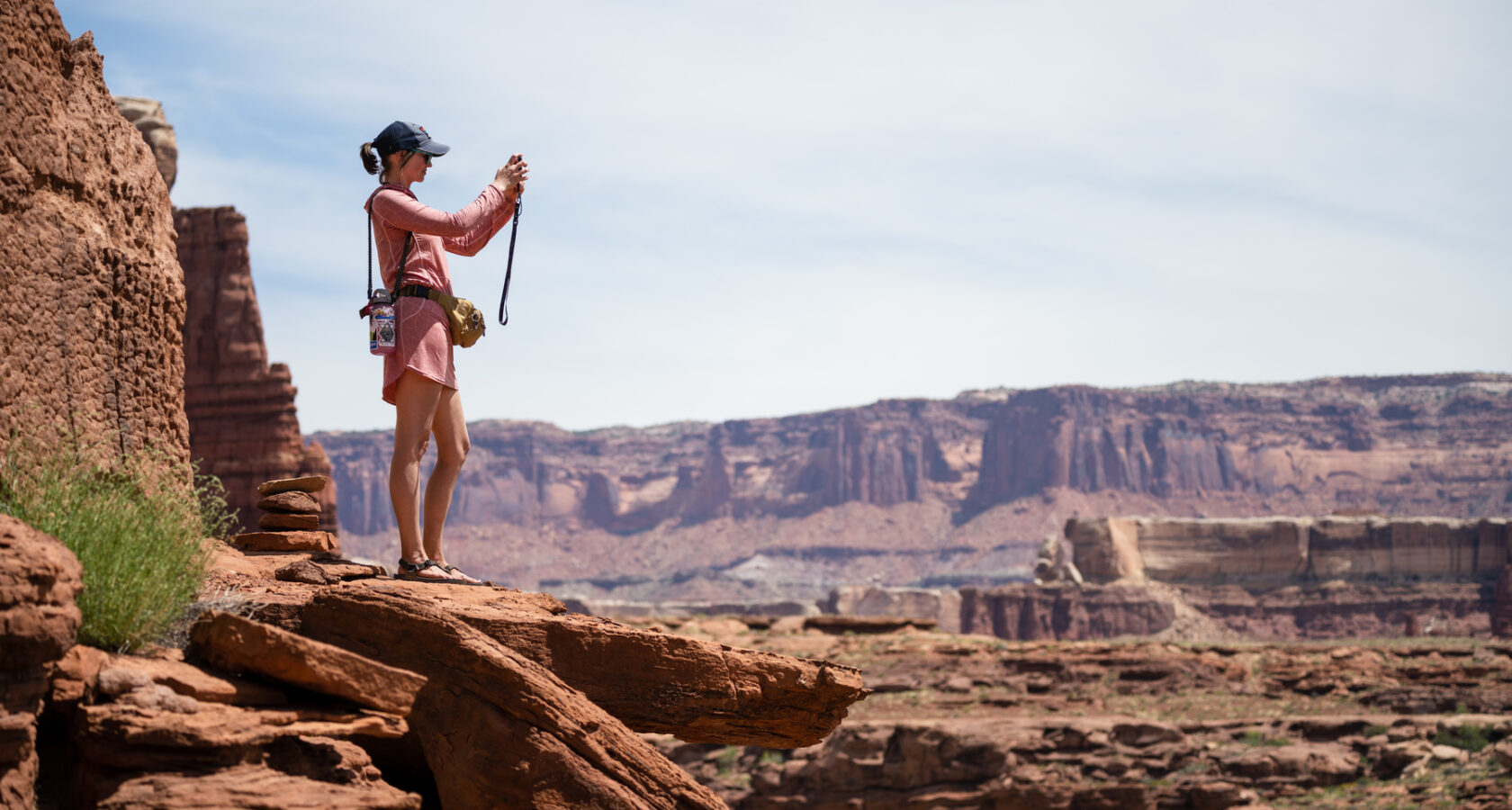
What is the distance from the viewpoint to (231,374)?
3341 cm

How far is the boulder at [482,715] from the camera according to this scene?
15.2ft

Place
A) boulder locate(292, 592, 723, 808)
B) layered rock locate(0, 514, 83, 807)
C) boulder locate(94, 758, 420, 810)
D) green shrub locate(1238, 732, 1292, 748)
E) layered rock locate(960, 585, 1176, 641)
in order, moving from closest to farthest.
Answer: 1. layered rock locate(0, 514, 83, 807)
2. boulder locate(94, 758, 420, 810)
3. boulder locate(292, 592, 723, 808)
4. green shrub locate(1238, 732, 1292, 748)
5. layered rock locate(960, 585, 1176, 641)

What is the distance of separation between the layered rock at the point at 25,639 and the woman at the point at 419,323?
6.62 ft

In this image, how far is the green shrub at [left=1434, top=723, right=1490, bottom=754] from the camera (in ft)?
85.7

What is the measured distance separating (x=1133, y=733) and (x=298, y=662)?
26742mm

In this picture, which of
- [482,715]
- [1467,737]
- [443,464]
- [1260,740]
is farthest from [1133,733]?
[482,715]

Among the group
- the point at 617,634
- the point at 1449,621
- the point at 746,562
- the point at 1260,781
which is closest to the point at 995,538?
the point at 746,562

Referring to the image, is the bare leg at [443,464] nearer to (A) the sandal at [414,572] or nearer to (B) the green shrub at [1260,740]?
(A) the sandal at [414,572]

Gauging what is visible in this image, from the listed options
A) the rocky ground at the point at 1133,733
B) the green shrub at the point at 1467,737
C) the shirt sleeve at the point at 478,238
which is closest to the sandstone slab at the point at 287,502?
the shirt sleeve at the point at 478,238

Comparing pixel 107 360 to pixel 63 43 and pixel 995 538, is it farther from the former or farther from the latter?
pixel 995 538

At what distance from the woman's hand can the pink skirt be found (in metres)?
0.65

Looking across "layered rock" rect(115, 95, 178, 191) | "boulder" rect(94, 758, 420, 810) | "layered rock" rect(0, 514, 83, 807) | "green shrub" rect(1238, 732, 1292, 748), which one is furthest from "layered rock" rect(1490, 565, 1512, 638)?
"layered rock" rect(0, 514, 83, 807)

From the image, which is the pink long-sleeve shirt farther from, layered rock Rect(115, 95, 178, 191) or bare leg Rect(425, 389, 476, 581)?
layered rock Rect(115, 95, 178, 191)

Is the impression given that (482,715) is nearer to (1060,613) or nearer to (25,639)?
(25,639)
